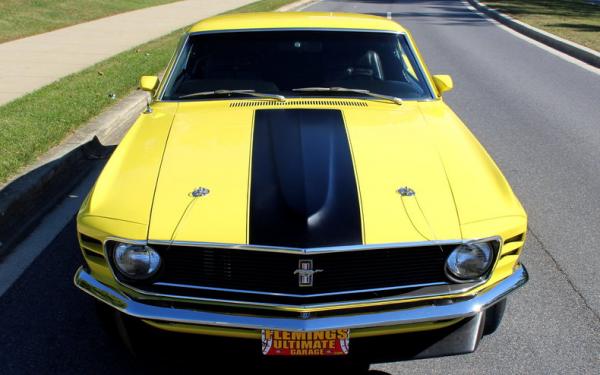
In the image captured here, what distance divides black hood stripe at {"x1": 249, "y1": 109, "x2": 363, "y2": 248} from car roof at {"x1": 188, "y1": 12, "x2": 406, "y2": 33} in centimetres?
104

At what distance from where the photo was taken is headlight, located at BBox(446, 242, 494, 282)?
305 cm

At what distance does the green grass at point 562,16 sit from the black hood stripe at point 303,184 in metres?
13.3

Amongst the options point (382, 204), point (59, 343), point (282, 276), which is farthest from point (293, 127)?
point (59, 343)

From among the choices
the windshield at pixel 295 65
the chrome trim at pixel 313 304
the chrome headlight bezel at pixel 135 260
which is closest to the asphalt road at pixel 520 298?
the chrome trim at pixel 313 304

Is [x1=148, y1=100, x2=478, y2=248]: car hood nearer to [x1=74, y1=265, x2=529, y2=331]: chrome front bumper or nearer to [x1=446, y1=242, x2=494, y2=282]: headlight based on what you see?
[x1=446, y1=242, x2=494, y2=282]: headlight

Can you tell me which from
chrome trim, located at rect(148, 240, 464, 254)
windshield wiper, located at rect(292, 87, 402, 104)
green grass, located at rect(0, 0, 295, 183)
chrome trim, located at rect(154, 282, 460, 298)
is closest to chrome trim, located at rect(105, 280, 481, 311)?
chrome trim, located at rect(154, 282, 460, 298)

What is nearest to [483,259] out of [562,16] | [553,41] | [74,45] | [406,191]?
[406,191]

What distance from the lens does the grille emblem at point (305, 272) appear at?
9.65ft

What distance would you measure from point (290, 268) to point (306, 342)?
31 cm

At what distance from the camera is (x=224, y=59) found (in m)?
4.75

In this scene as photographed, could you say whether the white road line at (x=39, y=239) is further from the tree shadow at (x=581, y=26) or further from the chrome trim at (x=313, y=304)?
the tree shadow at (x=581, y=26)

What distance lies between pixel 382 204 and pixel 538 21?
66.1ft

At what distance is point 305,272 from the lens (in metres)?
2.95

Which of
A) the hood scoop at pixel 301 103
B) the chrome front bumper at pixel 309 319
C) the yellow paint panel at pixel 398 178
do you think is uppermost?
the hood scoop at pixel 301 103
